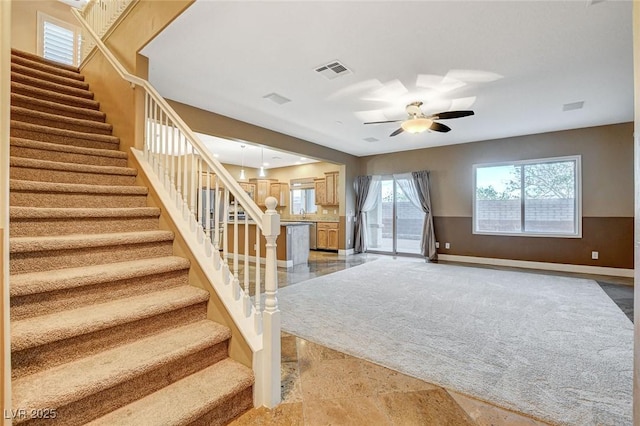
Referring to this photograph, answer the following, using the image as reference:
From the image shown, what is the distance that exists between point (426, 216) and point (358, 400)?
585 cm

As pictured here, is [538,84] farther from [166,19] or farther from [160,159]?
[160,159]

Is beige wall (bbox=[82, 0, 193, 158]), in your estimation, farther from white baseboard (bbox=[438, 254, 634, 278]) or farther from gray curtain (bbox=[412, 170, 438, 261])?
white baseboard (bbox=[438, 254, 634, 278])

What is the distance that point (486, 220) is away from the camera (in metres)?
6.45

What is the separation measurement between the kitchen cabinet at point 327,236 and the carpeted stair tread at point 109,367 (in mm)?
6402

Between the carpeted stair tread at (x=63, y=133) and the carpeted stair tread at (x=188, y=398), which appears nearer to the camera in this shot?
the carpeted stair tread at (x=188, y=398)

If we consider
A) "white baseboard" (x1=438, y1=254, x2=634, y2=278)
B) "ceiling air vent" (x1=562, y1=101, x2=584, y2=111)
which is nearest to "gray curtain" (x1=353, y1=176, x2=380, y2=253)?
"white baseboard" (x1=438, y1=254, x2=634, y2=278)

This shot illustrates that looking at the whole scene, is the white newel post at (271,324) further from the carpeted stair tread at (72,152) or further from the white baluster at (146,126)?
the carpeted stair tread at (72,152)

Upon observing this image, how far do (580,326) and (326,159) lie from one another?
5.48 meters

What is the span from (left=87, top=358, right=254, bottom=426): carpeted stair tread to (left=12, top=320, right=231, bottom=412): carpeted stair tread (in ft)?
0.46

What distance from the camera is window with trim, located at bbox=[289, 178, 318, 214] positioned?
9273mm

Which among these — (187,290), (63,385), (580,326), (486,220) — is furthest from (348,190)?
(63,385)

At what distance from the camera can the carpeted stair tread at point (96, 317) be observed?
132cm

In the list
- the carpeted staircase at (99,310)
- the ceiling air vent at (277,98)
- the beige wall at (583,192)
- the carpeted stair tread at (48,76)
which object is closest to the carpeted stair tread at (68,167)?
the carpeted staircase at (99,310)

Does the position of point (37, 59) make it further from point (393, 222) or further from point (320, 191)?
point (393, 222)
